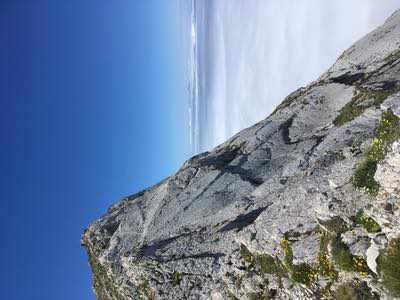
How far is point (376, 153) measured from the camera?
23969 millimetres

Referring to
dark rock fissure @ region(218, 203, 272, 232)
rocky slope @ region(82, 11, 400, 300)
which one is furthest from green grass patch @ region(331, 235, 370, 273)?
dark rock fissure @ region(218, 203, 272, 232)

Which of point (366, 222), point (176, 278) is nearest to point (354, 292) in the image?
point (366, 222)

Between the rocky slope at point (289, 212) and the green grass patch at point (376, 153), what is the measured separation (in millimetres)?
83

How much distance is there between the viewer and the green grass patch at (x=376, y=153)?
74.4 ft

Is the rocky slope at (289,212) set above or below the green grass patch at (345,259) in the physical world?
above

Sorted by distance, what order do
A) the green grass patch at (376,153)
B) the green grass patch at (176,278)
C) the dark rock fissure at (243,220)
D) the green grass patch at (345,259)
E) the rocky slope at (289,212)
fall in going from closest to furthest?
the green grass patch at (345,259), the green grass patch at (376,153), the rocky slope at (289,212), the dark rock fissure at (243,220), the green grass patch at (176,278)

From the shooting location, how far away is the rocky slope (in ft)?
74.8

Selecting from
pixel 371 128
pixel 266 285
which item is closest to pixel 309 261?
pixel 266 285

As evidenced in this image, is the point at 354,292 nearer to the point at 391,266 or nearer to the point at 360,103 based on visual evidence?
the point at 391,266

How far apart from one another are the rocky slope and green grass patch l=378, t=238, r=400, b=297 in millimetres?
51

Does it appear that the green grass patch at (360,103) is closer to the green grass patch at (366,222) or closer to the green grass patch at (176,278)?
the green grass patch at (366,222)

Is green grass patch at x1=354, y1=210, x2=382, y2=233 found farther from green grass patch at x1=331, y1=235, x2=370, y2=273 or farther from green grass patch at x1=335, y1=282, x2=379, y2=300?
green grass patch at x1=335, y1=282, x2=379, y2=300

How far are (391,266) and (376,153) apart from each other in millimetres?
6782

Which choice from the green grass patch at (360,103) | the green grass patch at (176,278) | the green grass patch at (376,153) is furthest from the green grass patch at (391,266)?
the green grass patch at (176,278)
